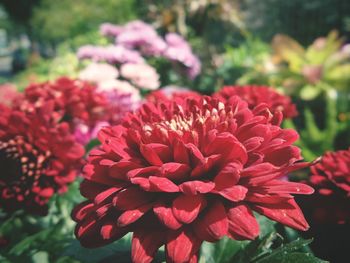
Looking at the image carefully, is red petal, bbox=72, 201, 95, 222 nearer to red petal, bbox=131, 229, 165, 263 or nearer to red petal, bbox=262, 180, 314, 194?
red petal, bbox=131, 229, 165, 263

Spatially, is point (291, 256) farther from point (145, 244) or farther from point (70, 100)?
point (70, 100)

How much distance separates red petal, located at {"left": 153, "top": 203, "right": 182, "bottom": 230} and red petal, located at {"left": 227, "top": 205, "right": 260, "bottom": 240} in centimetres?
9

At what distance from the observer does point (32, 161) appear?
1.05 m

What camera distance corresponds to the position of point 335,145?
268cm

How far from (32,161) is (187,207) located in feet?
2.07

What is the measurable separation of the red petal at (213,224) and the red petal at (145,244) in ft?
0.22

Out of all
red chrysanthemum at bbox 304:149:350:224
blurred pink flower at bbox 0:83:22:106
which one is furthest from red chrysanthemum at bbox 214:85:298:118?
blurred pink flower at bbox 0:83:22:106

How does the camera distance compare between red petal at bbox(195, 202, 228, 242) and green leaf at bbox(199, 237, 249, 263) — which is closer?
red petal at bbox(195, 202, 228, 242)

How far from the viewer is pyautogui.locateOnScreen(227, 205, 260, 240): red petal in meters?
0.57

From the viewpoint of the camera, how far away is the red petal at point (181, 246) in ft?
1.81

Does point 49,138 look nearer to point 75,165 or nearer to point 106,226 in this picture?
point 75,165

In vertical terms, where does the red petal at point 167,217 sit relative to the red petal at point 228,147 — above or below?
below

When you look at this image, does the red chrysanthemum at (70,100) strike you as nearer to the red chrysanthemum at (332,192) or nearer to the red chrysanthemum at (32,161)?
the red chrysanthemum at (32,161)

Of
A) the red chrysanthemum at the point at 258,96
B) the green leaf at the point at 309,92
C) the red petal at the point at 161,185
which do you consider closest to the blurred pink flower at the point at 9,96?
the red chrysanthemum at the point at 258,96
